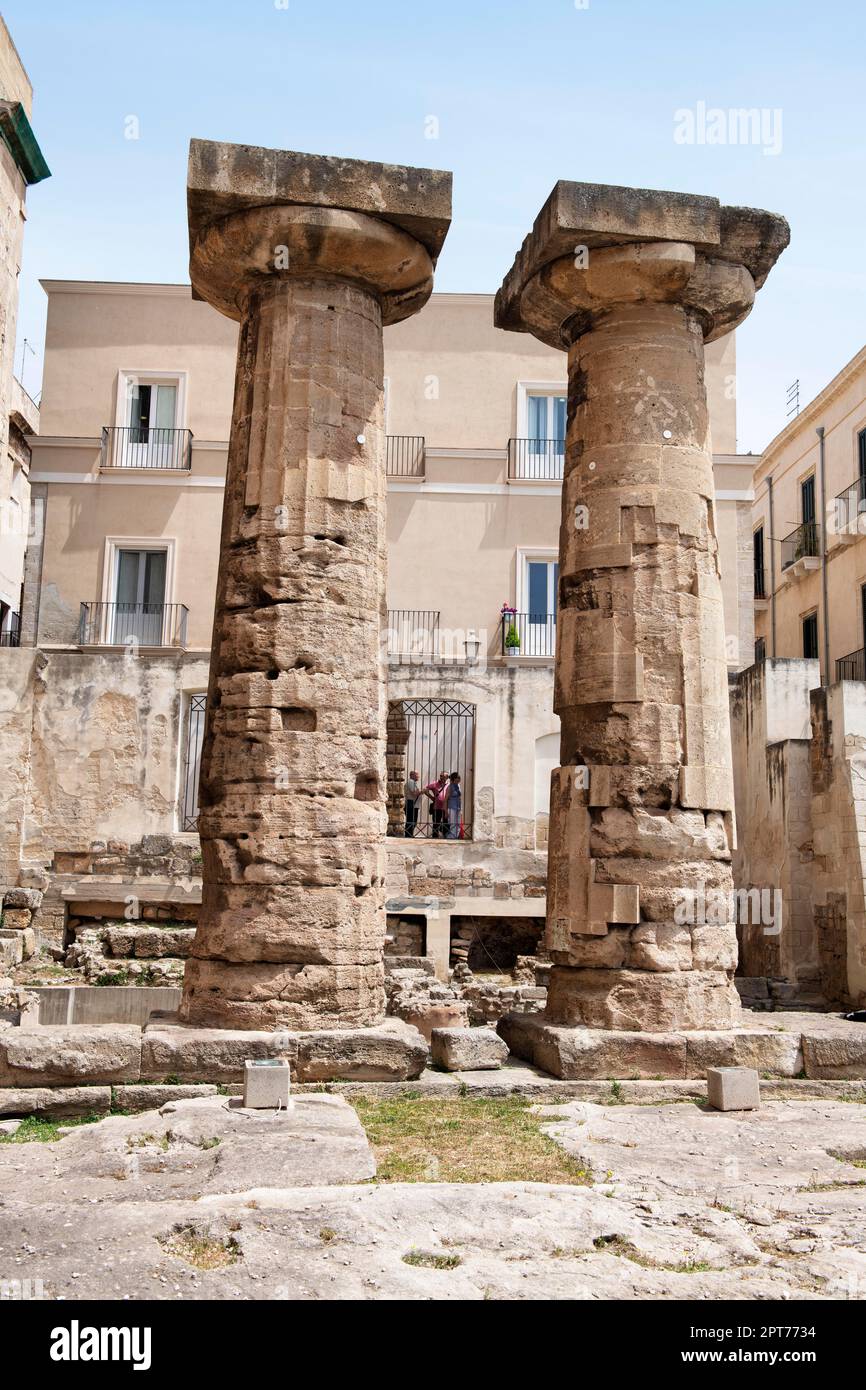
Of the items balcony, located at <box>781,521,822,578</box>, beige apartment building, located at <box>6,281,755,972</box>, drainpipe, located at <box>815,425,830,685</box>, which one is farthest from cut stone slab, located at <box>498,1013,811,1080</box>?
balcony, located at <box>781,521,822,578</box>

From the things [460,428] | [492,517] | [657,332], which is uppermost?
[460,428]

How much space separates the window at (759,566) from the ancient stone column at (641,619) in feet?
70.7

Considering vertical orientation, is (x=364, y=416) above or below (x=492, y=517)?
below

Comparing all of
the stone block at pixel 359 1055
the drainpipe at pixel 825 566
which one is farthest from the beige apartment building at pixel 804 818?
the stone block at pixel 359 1055

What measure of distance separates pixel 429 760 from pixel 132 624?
241 inches

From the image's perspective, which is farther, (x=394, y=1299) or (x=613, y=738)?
(x=613, y=738)

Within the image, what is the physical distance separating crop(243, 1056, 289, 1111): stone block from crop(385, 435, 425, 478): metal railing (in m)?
17.8

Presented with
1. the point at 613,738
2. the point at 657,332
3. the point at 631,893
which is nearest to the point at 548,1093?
the point at 631,893

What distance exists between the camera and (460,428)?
77.7 ft

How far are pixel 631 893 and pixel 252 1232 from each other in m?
4.07

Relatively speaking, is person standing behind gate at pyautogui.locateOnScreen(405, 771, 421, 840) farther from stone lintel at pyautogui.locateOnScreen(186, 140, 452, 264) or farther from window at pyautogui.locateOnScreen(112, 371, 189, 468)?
stone lintel at pyautogui.locateOnScreen(186, 140, 452, 264)

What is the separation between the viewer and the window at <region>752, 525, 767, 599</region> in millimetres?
30219

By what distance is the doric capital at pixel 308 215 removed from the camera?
796 cm
